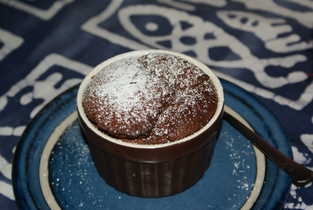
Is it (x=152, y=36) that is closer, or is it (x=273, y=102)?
(x=273, y=102)

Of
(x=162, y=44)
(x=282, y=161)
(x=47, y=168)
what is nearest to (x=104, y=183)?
(x=47, y=168)

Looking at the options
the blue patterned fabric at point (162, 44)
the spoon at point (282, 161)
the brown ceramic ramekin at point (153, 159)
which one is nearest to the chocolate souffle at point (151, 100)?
the brown ceramic ramekin at point (153, 159)

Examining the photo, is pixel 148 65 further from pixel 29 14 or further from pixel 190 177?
pixel 29 14

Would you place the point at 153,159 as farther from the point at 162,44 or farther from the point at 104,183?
the point at 162,44

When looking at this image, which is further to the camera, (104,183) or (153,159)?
(104,183)

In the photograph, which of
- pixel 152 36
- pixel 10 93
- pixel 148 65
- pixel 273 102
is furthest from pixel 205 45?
pixel 10 93

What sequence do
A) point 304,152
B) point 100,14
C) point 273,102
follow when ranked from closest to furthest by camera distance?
point 304,152 < point 273,102 < point 100,14
